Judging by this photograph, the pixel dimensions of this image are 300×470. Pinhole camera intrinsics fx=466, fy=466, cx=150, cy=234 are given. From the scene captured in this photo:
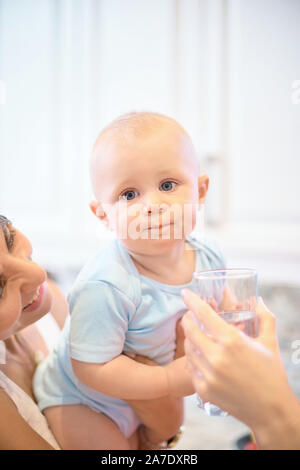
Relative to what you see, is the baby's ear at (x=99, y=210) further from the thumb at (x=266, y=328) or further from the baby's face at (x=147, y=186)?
the thumb at (x=266, y=328)

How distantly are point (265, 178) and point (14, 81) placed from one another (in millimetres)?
1174

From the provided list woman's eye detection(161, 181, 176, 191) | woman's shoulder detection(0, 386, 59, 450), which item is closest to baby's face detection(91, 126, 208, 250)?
woman's eye detection(161, 181, 176, 191)

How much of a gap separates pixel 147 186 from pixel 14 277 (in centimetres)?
20

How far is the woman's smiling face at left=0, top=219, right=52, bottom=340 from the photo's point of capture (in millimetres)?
557

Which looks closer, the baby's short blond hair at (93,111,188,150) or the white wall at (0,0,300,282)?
the baby's short blond hair at (93,111,188,150)

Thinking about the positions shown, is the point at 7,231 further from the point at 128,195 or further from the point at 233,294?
the point at 233,294

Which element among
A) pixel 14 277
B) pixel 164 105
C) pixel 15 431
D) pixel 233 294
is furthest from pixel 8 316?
pixel 164 105

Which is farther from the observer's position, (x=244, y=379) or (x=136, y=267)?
(x=136, y=267)

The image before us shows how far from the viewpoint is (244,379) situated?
0.43 metres

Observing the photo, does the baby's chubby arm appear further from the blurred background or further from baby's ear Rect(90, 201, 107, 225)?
the blurred background

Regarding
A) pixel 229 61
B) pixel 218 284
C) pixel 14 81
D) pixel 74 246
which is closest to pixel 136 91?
pixel 229 61

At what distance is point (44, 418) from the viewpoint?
693 mm

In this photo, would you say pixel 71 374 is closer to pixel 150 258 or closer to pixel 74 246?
pixel 150 258

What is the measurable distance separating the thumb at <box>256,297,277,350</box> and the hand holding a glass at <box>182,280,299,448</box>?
0.06 ft
